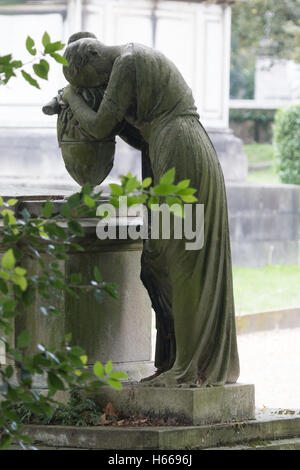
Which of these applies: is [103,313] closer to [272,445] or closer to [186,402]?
[186,402]

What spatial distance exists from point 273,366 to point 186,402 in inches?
179

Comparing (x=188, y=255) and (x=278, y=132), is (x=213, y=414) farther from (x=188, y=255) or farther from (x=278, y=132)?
(x=278, y=132)

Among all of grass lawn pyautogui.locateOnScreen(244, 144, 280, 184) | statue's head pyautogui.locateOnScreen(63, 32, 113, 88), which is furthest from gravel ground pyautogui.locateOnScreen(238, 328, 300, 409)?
grass lawn pyautogui.locateOnScreen(244, 144, 280, 184)

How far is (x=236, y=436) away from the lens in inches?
209

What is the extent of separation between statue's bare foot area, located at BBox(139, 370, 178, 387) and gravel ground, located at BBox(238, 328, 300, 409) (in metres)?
1.96

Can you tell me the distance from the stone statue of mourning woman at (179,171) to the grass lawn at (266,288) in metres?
6.38

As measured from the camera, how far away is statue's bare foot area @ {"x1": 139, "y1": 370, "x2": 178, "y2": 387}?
531cm

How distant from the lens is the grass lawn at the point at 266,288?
40.4ft

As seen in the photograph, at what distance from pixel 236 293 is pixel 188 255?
773cm

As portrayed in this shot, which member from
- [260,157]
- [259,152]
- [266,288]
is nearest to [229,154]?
[266,288]

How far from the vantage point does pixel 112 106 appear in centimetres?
535

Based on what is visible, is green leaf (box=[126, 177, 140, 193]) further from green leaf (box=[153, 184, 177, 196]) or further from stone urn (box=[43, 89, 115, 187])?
stone urn (box=[43, 89, 115, 187])

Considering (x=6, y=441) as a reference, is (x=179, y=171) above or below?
above

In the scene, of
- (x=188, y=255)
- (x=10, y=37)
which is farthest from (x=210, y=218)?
(x=10, y=37)
